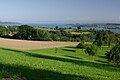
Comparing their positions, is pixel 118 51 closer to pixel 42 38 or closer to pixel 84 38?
pixel 42 38

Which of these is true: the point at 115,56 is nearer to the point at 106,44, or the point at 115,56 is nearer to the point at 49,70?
the point at 49,70

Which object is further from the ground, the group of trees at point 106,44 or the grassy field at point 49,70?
the grassy field at point 49,70

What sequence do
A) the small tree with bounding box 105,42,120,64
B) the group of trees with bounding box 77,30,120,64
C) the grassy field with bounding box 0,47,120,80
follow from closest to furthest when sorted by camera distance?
1. the grassy field with bounding box 0,47,120,80
2. the small tree with bounding box 105,42,120,64
3. the group of trees with bounding box 77,30,120,64

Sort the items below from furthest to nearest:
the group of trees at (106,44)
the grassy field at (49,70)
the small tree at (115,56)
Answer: the group of trees at (106,44), the small tree at (115,56), the grassy field at (49,70)

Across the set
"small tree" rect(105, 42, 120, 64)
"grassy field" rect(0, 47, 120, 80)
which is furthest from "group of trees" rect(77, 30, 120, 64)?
"grassy field" rect(0, 47, 120, 80)

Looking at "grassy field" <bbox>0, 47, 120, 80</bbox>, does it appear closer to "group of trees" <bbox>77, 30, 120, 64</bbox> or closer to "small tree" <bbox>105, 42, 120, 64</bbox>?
"small tree" <bbox>105, 42, 120, 64</bbox>

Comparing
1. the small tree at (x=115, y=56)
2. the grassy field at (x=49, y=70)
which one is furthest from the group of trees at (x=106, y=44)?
the grassy field at (x=49, y=70)

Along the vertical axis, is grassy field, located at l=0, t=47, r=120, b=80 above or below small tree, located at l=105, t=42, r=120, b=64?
above

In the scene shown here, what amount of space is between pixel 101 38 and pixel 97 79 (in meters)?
110

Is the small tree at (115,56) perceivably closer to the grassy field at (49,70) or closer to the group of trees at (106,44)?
the group of trees at (106,44)

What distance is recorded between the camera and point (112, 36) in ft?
430

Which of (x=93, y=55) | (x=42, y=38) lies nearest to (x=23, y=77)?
(x=93, y=55)

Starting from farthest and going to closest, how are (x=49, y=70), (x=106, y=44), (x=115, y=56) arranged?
(x=106, y=44)
(x=115, y=56)
(x=49, y=70)

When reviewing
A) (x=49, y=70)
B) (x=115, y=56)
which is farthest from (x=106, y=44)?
(x=49, y=70)
